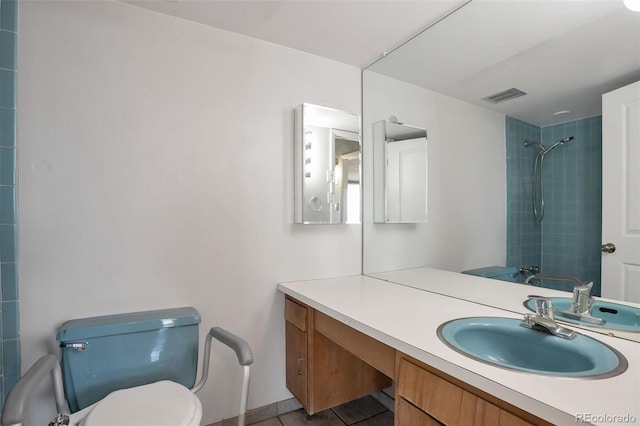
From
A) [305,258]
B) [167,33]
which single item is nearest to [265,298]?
[305,258]

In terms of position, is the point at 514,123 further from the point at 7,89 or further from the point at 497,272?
the point at 7,89

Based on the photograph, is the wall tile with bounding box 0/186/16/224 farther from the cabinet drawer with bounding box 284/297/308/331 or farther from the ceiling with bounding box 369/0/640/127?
the ceiling with bounding box 369/0/640/127

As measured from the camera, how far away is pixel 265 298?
173 centimetres

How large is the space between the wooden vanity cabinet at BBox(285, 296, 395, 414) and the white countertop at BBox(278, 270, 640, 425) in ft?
0.46

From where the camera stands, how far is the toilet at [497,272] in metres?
1.34

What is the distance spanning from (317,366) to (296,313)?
30cm

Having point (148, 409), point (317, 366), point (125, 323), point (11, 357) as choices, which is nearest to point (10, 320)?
point (11, 357)

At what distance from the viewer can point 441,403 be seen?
861mm

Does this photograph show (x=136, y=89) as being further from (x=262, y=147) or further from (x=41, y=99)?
(x=262, y=147)

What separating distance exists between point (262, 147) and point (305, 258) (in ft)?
2.35

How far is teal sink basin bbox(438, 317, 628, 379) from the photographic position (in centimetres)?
81

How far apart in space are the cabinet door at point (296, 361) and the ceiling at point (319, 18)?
64.3 inches

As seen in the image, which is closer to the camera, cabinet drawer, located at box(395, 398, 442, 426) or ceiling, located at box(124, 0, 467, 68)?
cabinet drawer, located at box(395, 398, 442, 426)

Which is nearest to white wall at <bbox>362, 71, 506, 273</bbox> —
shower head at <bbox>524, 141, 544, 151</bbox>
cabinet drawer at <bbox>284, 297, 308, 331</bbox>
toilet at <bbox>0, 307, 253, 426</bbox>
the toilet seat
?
shower head at <bbox>524, 141, 544, 151</bbox>
